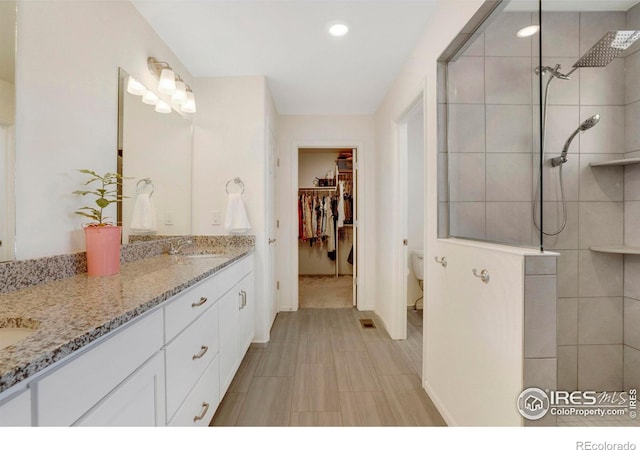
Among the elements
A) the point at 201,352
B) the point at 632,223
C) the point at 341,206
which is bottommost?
the point at 201,352

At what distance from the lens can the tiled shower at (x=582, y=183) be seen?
1.49m

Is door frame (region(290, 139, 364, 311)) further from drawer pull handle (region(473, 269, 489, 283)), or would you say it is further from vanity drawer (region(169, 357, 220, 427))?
drawer pull handle (region(473, 269, 489, 283))

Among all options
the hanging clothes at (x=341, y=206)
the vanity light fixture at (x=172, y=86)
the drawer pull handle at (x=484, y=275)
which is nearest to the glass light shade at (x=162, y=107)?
the vanity light fixture at (x=172, y=86)

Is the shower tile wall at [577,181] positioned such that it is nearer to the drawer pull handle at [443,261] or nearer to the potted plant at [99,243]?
the drawer pull handle at [443,261]

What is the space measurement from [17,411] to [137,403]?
38 cm

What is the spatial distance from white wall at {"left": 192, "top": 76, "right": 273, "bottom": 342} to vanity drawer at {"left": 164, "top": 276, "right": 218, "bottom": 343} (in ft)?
3.53

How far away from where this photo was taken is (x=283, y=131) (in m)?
3.44

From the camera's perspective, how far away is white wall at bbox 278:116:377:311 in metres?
3.39

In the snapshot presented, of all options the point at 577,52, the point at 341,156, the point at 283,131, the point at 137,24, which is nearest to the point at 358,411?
the point at 577,52

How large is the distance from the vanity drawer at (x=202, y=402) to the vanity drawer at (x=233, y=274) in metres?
0.40

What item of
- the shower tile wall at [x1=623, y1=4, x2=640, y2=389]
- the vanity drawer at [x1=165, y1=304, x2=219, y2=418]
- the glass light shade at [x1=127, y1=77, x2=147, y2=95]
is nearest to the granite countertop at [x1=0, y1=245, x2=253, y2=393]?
the vanity drawer at [x1=165, y1=304, x2=219, y2=418]

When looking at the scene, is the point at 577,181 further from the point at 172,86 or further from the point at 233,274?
the point at 172,86

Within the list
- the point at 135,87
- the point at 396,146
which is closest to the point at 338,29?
the point at 396,146

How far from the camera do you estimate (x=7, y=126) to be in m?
1.02
